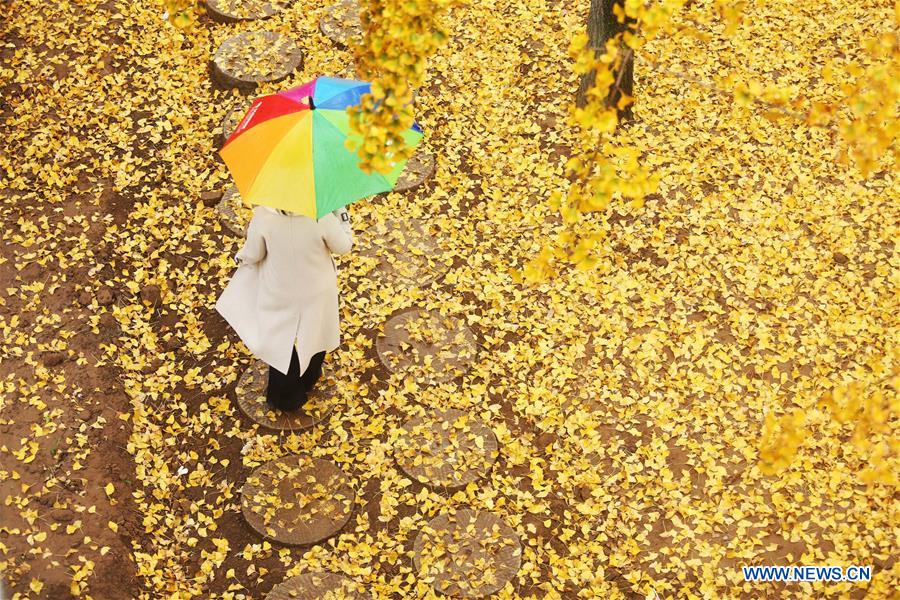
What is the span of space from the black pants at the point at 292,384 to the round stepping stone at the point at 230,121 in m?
2.98

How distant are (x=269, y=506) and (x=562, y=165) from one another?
4258 millimetres

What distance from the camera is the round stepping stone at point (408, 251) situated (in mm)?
6934

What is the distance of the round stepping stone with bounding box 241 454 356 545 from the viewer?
211 inches

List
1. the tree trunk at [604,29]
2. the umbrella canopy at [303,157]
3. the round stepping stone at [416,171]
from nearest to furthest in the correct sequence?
the umbrella canopy at [303,157], the tree trunk at [604,29], the round stepping stone at [416,171]

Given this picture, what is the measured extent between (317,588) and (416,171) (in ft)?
13.2

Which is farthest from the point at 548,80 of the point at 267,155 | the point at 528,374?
the point at 267,155

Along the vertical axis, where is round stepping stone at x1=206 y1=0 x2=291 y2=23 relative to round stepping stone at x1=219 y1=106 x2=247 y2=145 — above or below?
above

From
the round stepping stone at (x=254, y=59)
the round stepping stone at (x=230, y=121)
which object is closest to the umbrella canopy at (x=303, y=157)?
the round stepping stone at (x=230, y=121)

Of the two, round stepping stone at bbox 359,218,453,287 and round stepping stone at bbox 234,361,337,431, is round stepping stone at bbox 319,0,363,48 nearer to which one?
round stepping stone at bbox 359,218,453,287

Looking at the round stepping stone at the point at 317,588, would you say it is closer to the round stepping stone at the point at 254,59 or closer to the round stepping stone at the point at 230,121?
the round stepping stone at the point at 230,121

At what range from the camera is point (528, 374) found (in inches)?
249

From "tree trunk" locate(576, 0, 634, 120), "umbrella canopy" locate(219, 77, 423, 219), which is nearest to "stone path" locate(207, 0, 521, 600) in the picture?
"umbrella canopy" locate(219, 77, 423, 219)

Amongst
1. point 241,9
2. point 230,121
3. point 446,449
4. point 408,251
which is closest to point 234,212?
point 230,121

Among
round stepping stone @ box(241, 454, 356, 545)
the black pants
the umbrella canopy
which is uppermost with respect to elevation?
the umbrella canopy
